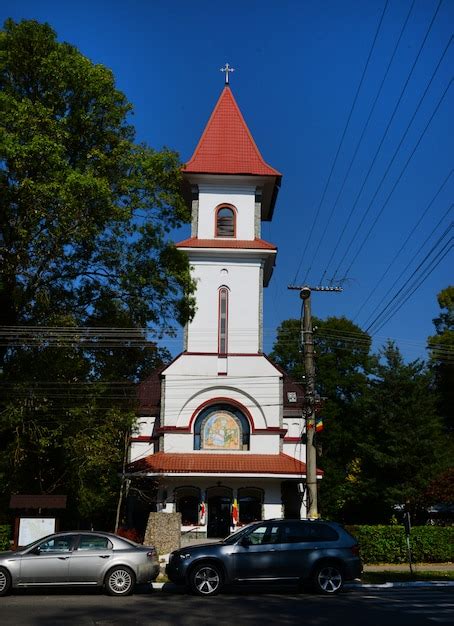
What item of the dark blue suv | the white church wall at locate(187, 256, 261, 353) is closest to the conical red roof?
the white church wall at locate(187, 256, 261, 353)

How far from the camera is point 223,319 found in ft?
112

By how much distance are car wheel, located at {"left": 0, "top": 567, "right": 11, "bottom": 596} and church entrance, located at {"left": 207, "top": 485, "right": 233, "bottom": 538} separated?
16.9 metres

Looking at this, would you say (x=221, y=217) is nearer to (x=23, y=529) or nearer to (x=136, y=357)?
(x=136, y=357)

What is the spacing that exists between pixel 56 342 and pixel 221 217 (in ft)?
50.4

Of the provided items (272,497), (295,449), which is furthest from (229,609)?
(295,449)

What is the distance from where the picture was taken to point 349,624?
10984 millimetres

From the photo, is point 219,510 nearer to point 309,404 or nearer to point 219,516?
point 219,516

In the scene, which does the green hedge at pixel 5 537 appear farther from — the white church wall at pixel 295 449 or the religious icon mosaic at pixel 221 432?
the white church wall at pixel 295 449

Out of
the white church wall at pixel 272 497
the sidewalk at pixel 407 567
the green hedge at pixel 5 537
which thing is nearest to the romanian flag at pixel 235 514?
Answer: the white church wall at pixel 272 497

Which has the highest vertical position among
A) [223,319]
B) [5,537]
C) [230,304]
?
[230,304]

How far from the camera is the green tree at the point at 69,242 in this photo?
21.5 meters

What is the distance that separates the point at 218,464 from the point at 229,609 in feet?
58.5

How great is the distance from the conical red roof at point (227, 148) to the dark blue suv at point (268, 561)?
2309 cm

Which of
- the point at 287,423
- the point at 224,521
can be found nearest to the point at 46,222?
the point at 224,521
